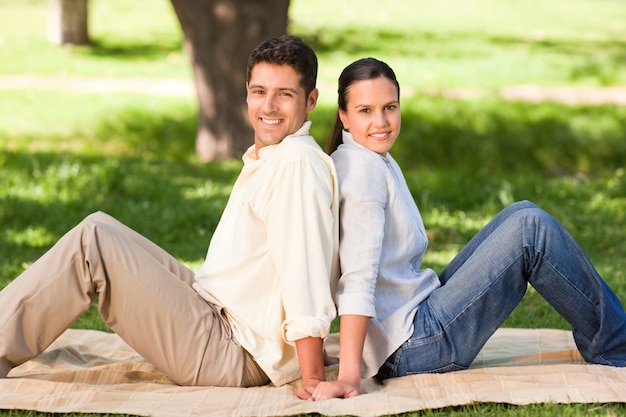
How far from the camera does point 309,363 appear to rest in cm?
343

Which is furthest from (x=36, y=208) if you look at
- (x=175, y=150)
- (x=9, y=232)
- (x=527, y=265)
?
(x=527, y=265)

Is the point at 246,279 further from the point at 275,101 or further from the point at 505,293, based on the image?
the point at 505,293

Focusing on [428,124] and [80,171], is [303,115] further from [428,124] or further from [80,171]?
[428,124]

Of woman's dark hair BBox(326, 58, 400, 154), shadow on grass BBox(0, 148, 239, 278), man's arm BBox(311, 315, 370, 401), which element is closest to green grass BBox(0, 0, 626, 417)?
shadow on grass BBox(0, 148, 239, 278)

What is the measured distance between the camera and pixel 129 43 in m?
18.6

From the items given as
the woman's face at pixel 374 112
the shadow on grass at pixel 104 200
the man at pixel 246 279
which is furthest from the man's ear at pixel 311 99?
the shadow on grass at pixel 104 200

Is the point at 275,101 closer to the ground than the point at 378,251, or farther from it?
farther from it

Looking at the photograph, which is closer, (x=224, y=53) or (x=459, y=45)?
(x=224, y=53)

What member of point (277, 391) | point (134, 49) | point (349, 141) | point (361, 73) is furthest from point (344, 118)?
point (134, 49)

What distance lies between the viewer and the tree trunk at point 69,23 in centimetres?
1802

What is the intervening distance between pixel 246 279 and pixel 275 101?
2.17 feet

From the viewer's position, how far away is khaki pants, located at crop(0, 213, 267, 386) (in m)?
3.50

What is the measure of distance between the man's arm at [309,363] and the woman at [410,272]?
0.05 m

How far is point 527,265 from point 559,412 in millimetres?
543
